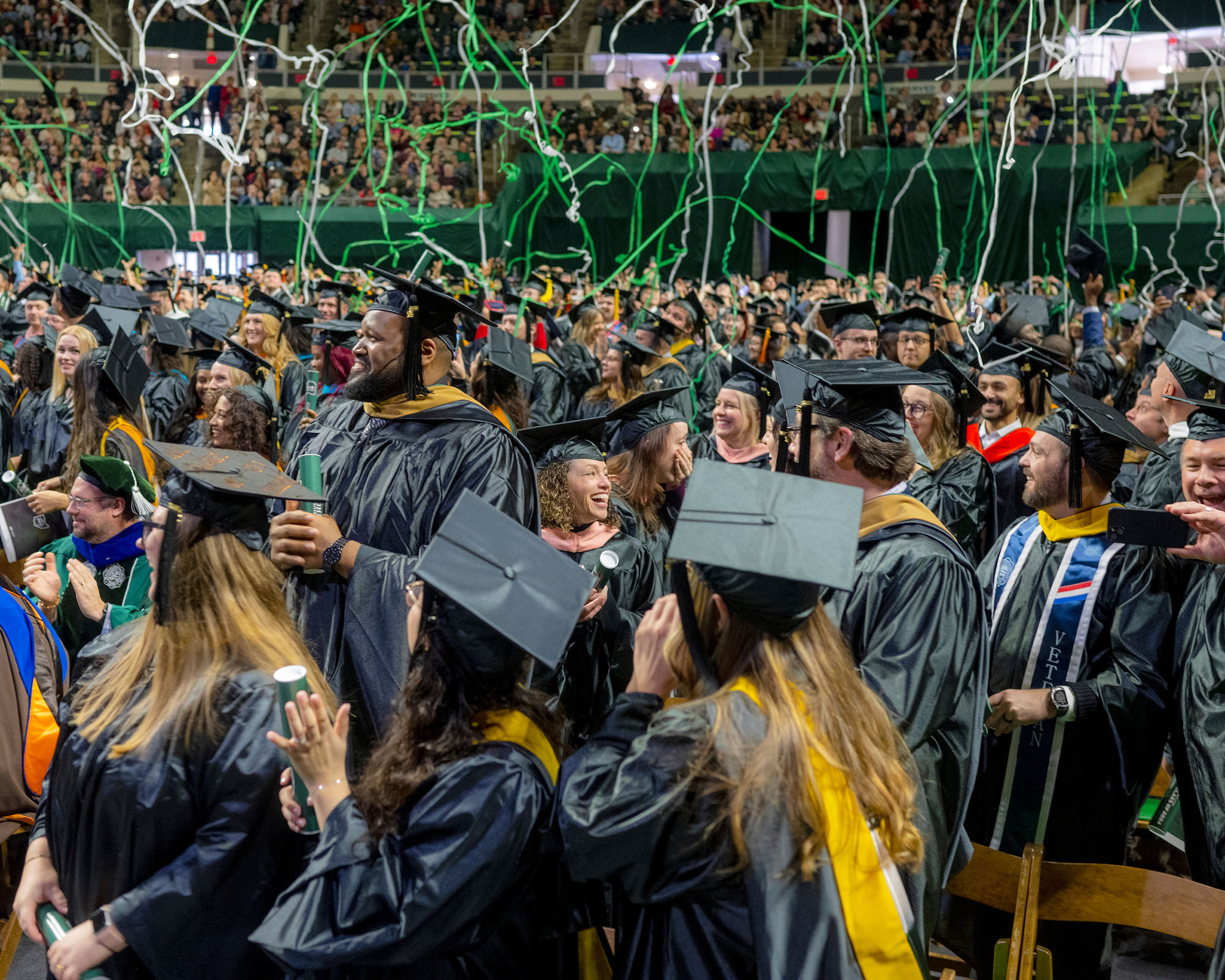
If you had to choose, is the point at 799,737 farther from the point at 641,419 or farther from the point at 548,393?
the point at 548,393

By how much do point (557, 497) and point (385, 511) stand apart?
99 centimetres

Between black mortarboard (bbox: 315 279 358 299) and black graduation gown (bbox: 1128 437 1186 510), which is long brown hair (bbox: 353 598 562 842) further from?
black mortarboard (bbox: 315 279 358 299)

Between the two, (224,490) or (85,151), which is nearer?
(224,490)

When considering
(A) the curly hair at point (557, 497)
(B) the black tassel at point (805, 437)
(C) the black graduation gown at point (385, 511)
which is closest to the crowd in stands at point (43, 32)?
(A) the curly hair at point (557, 497)

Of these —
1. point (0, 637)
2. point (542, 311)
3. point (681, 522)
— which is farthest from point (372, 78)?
point (681, 522)

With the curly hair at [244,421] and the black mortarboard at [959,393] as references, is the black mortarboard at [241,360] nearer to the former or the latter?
the curly hair at [244,421]

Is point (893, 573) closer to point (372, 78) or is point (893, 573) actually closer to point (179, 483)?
point (179, 483)

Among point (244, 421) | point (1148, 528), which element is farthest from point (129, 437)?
point (1148, 528)

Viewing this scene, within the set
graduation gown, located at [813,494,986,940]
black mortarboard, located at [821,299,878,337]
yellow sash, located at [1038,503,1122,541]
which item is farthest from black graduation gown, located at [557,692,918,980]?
black mortarboard, located at [821,299,878,337]

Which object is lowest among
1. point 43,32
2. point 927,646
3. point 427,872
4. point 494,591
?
point 427,872

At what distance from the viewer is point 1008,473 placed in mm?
5871

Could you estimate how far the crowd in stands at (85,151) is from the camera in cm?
2144

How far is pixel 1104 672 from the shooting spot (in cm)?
338

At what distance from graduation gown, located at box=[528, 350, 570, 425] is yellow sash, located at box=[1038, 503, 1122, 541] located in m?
5.68
